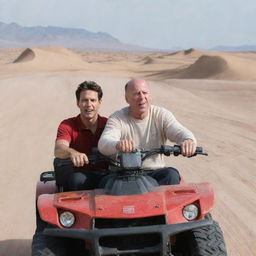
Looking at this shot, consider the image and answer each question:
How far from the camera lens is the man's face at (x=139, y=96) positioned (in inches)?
186

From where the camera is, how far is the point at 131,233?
3703mm

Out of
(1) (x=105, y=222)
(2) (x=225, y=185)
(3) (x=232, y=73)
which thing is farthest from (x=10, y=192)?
(3) (x=232, y=73)

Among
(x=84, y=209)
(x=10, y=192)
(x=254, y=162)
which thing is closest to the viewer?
(x=84, y=209)

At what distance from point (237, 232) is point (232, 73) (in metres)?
39.6

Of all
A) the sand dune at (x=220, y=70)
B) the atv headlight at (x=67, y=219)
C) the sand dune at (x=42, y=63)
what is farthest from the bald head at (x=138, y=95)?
the sand dune at (x=42, y=63)

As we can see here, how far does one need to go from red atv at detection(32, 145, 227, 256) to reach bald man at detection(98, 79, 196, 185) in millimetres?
383

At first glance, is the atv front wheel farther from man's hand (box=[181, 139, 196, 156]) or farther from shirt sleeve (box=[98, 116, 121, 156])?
man's hand (box=[181, 139, 196, 156])

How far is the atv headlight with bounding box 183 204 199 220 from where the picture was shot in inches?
155

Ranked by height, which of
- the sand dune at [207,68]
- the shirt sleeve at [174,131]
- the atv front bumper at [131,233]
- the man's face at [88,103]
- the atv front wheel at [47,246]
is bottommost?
the sand dune at [207,68]

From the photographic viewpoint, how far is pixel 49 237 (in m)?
4.10

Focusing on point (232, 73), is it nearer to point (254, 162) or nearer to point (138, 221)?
point (254, 162)

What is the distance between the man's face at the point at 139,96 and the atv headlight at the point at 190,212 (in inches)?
43.4

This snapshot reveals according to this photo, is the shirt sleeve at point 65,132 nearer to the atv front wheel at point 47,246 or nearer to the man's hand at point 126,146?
the man's hand at point 126,146

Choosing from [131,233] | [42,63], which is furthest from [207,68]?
[131,233]
